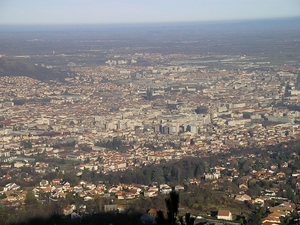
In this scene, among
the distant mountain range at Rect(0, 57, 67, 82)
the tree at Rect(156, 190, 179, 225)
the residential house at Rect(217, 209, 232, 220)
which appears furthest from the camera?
the distant mountain range at Rect(0, 57, 67, 82)

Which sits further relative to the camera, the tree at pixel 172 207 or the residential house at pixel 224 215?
the residential house at pixel 224 215

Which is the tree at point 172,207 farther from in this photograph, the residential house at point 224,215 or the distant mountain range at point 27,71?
the distant mountain range at point 27,71

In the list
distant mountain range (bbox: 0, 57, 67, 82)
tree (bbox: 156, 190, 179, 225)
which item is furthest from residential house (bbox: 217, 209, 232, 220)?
distant mountain range (bbox: 0, 57, 67, 82)

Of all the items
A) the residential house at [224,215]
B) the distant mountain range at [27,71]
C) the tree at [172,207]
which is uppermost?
the tree at [172,207]

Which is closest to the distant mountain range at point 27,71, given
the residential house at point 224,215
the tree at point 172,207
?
the residential house at point 224,215

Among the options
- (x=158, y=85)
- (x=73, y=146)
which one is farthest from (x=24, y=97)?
(x=73, y=146)

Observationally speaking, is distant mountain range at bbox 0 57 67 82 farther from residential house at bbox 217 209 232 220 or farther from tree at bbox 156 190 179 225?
tree at bbox 156 190 179 225

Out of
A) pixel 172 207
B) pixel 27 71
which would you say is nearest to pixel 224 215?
pixel 172 207

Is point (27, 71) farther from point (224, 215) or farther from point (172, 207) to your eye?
point (172, 207)
